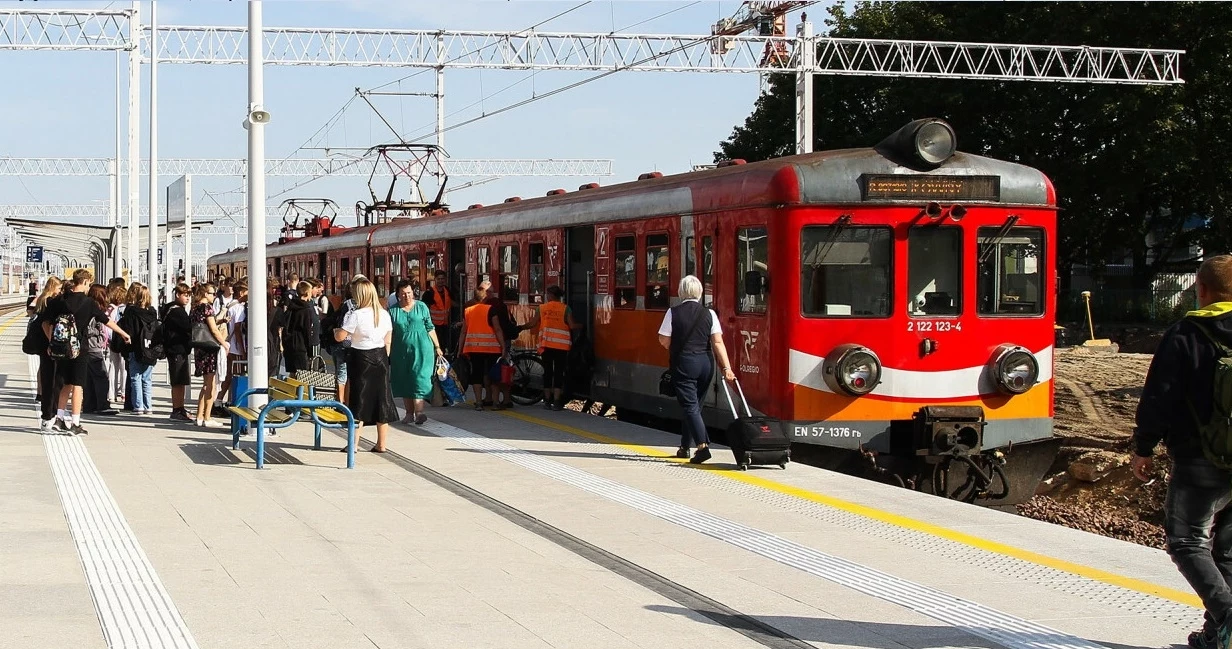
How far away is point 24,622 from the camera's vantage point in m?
6.57

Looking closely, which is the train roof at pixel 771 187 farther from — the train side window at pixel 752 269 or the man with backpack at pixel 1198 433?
the man with backpack at pixel 1198 433

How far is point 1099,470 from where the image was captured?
17266mm

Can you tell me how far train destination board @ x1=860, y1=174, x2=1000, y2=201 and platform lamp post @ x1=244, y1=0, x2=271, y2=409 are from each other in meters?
5.96

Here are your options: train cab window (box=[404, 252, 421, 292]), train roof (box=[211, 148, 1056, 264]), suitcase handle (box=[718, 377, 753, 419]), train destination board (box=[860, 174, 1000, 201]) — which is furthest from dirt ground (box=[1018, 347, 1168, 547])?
train cab window (box=[404, 252, 421, 292])

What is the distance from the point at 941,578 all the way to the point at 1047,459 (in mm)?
5794

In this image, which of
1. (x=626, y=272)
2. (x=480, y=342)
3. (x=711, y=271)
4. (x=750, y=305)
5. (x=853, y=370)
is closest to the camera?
(x=853, y=370)

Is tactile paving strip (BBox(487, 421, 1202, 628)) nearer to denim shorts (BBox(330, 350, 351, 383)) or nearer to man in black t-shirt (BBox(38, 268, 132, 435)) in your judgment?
denim shorts (BBox(330, 350, 351, 383))

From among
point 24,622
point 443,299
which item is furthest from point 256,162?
point 24,622

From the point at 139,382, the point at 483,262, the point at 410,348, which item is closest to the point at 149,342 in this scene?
the point at 139,382

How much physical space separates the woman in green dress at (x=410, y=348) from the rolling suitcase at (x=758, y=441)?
4.25m

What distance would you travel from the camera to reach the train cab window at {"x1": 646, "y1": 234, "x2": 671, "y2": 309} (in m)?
14.6

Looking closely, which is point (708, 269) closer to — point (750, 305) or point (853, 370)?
point (750, 305)

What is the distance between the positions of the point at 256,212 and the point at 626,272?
3866 mm

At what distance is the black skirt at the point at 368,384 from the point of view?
1272cm
